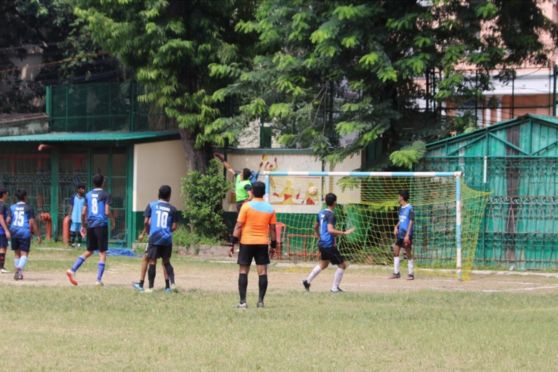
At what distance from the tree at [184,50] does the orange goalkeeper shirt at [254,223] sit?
12.4 metres

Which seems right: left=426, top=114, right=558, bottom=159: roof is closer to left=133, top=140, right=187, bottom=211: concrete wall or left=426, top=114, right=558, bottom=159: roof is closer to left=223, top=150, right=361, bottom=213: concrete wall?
left=223, top=150, right=361, bottom=213: concrete wall

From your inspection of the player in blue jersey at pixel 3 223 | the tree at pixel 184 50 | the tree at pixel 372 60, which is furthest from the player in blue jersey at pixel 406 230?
the player in blue jersey at pixel 3 223

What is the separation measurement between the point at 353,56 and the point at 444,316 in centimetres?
1250

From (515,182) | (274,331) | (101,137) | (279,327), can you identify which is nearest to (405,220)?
(515,182)

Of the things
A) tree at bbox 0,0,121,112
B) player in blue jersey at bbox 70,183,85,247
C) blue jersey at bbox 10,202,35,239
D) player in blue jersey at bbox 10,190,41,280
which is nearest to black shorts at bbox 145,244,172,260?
player in blue jersey at bbox 10,190,41,280

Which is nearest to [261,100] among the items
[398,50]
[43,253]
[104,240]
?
[398,50]

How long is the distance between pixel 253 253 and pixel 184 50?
14048 millimetres

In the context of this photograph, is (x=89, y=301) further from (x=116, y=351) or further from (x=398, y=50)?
(x=398, y=50)

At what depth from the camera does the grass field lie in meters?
10.6

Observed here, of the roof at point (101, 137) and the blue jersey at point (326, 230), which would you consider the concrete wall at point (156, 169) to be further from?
the blue jersey at point (326, 230)

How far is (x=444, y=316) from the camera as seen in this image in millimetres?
14398

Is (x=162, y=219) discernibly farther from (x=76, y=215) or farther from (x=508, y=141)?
(x=76, y=215)

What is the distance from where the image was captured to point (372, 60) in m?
24.1

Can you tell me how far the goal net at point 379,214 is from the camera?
24016mm
